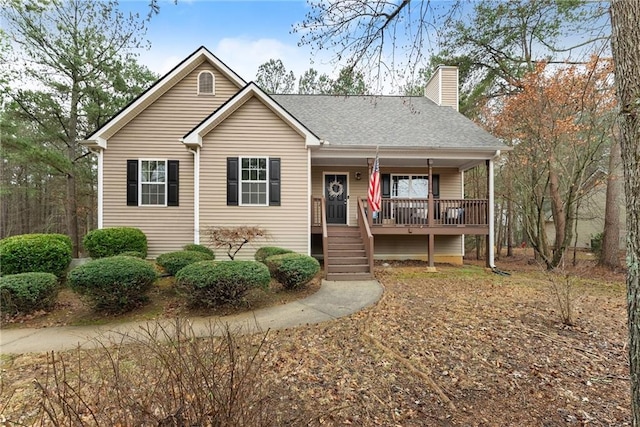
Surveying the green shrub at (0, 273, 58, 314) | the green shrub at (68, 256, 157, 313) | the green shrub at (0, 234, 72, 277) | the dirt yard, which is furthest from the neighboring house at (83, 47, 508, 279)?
the green shrub at (0, 273, 58, 314)

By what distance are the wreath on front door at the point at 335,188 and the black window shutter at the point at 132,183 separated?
21.9 ft

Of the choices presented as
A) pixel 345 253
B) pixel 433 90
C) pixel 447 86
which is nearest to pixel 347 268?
pixel 345 253

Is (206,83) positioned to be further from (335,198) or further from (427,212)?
(427,212)

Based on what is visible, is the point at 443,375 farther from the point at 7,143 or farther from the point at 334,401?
the point at 7,143

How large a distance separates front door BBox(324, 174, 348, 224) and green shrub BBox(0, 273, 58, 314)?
27.1 feet

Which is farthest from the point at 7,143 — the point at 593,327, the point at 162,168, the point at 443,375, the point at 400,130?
the point at 593,327

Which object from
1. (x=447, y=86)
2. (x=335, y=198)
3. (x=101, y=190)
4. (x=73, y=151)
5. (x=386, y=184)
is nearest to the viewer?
(x=101, y=190)

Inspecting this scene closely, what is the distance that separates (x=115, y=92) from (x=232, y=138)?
10.6 meters

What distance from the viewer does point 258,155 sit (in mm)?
9148

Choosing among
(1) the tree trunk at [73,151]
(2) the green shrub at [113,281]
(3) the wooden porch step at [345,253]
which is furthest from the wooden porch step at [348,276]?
(1) the tree trunk at [73,151]

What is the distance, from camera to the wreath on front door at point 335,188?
458 inches

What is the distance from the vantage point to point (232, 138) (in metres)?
9.09

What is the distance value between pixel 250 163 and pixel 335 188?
376 centimetres

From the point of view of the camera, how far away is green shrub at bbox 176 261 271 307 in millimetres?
5469
